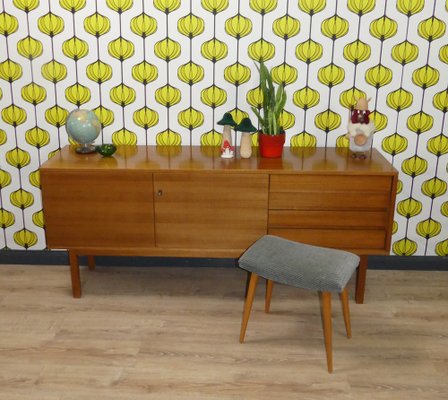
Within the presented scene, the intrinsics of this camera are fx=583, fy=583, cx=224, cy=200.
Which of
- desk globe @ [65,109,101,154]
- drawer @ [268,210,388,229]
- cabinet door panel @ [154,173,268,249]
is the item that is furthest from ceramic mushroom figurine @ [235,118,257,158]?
desk globe @ [65,109,101,154]

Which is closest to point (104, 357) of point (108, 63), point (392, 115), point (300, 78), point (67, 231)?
point (67, 231)

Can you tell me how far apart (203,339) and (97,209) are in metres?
0.87

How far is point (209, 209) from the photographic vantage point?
9.93ft

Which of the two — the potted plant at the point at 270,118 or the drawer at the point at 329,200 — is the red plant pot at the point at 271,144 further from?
the drawer at the point at 329,200

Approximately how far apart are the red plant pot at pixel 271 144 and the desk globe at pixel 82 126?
2.97 ft

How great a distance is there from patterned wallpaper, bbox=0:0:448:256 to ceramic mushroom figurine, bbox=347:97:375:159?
184mm

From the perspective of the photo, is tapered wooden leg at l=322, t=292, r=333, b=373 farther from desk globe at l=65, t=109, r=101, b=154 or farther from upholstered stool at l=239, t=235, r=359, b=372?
desk globe at l=65, t=109, r=101, b=154

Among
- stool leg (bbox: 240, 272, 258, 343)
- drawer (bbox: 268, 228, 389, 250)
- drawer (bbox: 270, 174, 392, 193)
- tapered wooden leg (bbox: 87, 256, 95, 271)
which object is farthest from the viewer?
tapered wooden leg (bbox: 87, 256, 95, 271)

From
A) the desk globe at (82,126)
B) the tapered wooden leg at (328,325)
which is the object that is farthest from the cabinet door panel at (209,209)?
the tapered wooden leg at (328,325)

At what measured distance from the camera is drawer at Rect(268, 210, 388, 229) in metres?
3.01

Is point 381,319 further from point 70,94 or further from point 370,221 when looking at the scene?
point 70,94

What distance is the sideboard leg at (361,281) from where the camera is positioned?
3127mm

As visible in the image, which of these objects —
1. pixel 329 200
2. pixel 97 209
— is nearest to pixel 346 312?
pixel 329 200

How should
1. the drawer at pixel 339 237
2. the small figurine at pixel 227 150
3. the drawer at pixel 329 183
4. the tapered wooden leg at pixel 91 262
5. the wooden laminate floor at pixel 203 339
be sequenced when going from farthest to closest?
the tapered wooden leg at pixel 91 262 → the small figurine at pixel 227 150 → the drawer at pixel 339 237 → the drawer at pixel 329 183 → the wooden laminate floor at pixel 203 339
